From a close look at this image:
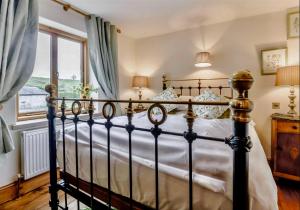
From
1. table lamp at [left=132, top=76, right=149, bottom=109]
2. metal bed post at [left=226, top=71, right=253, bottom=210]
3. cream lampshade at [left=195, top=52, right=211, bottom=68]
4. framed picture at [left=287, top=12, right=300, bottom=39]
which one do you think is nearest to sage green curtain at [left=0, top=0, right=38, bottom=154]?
table lamp at [left=132, top=76, right=149, bottom=109]

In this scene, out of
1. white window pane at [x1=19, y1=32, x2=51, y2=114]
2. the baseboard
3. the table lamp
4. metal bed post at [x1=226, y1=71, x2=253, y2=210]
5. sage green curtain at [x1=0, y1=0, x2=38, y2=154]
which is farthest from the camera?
the table lamp

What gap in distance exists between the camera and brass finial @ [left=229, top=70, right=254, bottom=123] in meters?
0.71

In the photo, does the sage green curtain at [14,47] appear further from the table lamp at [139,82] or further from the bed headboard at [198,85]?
the bed headboard at [198,85]

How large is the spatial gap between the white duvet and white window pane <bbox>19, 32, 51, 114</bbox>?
1.43m

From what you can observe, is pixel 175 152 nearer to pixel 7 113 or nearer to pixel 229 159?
pixel 229 159

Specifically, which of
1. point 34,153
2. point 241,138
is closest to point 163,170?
point 241,138

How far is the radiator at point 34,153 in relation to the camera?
205 centimetres

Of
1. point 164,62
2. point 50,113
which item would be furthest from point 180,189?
point 164,62

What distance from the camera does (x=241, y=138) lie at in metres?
0.73

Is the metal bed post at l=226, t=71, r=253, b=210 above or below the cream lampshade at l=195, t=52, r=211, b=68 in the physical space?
below

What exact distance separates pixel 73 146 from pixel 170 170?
0.81m

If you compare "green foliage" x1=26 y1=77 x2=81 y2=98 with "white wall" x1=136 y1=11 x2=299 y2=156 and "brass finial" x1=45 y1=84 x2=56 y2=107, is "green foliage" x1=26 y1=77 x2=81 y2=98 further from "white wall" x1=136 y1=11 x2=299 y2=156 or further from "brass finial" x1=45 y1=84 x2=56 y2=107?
"white wall" x1=136 y1=11 x2=299 y2=156

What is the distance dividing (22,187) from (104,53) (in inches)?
78.9

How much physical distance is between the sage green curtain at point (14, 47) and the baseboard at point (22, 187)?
1.42ft
